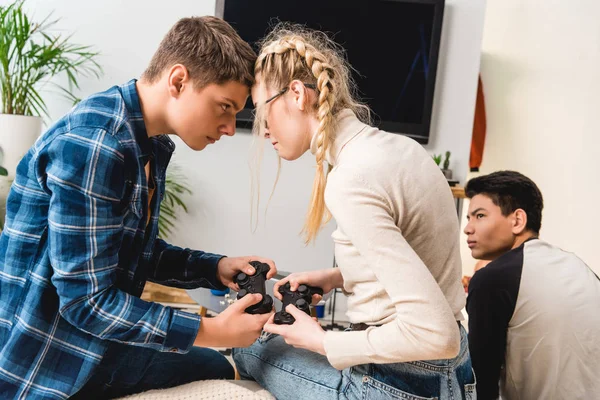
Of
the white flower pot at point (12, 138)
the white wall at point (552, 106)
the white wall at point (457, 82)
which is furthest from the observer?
the white wall at point (552, 106)

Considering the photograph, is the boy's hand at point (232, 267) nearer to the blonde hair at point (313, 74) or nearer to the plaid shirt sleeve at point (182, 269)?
the plaid shirt sleeve at point (182, 269)

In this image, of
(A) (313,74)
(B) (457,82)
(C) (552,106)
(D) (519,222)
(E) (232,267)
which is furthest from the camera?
(C) (552,106)

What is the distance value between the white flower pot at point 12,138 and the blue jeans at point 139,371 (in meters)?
2.20

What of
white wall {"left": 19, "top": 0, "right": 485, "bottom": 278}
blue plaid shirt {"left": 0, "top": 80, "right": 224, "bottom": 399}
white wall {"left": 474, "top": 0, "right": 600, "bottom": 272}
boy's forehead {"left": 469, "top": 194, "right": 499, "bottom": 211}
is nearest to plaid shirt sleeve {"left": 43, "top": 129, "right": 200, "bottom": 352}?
blue plaid shirt {"left": 0, "top": 80, "right": 224, "bottom": 399}

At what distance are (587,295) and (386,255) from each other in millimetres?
857

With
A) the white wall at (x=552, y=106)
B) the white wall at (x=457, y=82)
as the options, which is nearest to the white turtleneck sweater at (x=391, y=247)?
the white wall at (x=457, y=82)

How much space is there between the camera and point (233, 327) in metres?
1.16

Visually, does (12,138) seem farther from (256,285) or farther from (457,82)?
(457,82)

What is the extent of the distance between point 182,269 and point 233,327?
385mm

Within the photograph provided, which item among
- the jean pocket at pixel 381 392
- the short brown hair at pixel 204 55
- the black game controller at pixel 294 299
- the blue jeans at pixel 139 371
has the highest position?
the short brown hair at pixel 204 55

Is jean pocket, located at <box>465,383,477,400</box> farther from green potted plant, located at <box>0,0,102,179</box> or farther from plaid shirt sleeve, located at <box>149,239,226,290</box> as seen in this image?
green potted plant, located at <box>0,0,102,179</box>

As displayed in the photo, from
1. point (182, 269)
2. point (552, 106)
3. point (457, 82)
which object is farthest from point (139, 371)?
point (552, 106)

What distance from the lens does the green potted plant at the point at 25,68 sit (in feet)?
10.2

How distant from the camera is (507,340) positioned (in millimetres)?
1616
